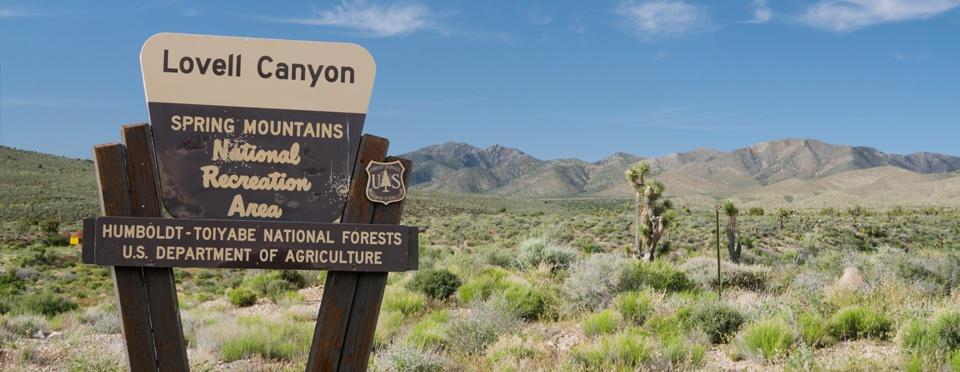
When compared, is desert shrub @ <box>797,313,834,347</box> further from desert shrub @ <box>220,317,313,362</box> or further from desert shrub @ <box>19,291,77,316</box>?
desert shrub @ <box>19,291,77,316</box>

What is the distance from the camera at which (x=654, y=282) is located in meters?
13.6

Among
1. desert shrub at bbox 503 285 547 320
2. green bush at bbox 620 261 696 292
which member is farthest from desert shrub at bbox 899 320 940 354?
green bush at bbox 620 261 696 292

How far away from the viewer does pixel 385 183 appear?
208 inches

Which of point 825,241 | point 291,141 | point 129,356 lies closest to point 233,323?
point 129,356

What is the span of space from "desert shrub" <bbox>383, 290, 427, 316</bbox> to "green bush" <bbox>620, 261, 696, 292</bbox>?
359 cm

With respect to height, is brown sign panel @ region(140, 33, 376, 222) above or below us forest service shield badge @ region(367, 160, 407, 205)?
above

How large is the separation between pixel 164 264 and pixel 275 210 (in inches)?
32.5

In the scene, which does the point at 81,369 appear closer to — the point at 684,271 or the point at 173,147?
the point at 173,147

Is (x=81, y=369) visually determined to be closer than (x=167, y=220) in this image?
No

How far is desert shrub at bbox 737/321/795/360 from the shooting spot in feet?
26.1

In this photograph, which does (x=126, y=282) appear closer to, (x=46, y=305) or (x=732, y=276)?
(x=732, y=276)

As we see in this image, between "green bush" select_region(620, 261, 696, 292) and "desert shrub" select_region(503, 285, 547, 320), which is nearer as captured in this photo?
"desert shrub" select_region(503, 285, 547, 320)

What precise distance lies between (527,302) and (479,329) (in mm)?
2326

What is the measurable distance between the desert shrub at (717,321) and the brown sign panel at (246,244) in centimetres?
533
